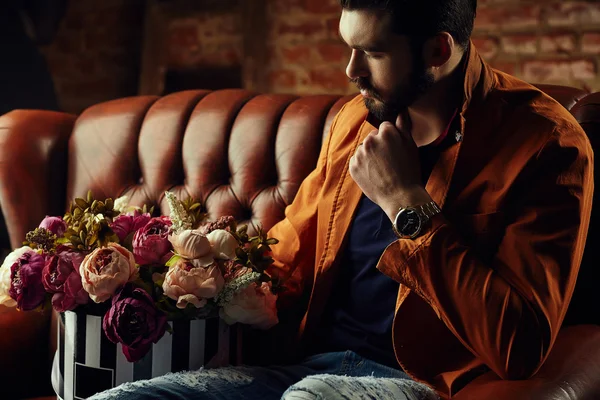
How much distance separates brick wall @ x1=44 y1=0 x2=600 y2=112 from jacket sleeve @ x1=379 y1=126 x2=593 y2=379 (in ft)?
5.11

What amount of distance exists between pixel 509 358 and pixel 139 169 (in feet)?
3.94

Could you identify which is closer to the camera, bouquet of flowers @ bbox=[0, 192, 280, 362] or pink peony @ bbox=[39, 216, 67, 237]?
bouquet of flowers @ bbox=[0, 192, 280, 362]

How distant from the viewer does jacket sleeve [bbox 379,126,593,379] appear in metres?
1.29

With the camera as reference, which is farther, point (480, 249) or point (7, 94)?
point (7, 94)

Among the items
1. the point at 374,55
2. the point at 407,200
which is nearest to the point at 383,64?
the point at 374,55

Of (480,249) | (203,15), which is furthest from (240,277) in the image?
(203,15)

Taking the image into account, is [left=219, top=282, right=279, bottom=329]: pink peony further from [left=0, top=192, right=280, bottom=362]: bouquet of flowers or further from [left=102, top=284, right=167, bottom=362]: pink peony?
[left=102, top=284, right=167, bottom=362]: pink peony

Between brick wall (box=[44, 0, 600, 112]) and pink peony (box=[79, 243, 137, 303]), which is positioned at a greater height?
brick wall (box=[44, 0, 600, 112])

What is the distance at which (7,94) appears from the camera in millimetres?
3492

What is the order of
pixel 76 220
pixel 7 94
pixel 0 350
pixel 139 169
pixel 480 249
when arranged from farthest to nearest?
1. pixel 7 94
2. pixel 139 169
3. pixel 0 350
4. pixel 76 220
5. pixel 480 249

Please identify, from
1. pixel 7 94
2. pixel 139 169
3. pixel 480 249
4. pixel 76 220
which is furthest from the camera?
pixel 7 94

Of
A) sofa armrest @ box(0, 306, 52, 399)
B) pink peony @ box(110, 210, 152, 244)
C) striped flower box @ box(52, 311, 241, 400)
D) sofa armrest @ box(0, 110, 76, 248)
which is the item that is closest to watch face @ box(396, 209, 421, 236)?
striped flower box @ box(52, 311, 241, 400)

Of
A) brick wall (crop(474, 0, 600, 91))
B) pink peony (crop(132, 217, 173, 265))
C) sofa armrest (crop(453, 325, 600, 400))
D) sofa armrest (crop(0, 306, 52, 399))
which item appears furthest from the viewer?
brick wall (crop(474, 0, 600, 91))

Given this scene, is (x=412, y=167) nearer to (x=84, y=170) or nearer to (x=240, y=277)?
(x=240, y=277)
